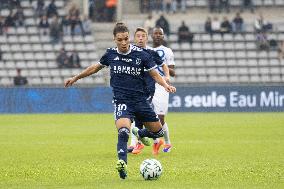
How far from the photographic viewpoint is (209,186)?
10.6 m

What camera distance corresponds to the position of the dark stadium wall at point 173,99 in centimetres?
3188

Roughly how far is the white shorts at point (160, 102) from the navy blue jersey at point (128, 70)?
15.2 feet

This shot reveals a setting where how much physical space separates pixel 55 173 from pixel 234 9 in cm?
2860

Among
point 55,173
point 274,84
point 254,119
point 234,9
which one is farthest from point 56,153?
point 234,9

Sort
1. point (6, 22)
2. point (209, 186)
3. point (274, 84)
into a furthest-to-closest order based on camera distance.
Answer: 1. point (6, 22)
2. point (274, 84)
3. point (209, 186)

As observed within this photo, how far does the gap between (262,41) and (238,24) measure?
4.45 ft

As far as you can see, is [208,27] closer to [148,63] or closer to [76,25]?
[76,25]

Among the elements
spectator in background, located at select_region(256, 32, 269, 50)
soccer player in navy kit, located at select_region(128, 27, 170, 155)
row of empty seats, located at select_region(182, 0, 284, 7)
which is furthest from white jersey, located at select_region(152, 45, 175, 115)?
row of empty seats, located at select_region(182, 0, 284, 7)

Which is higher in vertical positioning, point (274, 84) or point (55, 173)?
point (55, 173)

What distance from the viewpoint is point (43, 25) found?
37.9 m

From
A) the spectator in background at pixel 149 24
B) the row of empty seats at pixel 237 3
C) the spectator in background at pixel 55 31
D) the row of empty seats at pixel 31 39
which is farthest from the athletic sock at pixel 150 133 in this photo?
the row of empty seats at pixel 237 3

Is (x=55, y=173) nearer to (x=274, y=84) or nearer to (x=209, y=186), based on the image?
(x=209, y=186)

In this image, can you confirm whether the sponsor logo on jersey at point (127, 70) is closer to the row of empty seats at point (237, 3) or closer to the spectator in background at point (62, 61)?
the spectator in background at point (62, 61)

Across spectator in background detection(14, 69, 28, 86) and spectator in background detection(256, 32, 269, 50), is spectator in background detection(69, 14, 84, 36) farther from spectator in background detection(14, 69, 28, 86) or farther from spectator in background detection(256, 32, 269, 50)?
spectator in background detection(256, 32, 269, 50)
